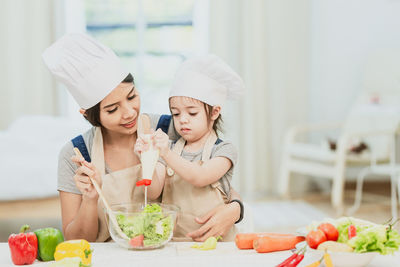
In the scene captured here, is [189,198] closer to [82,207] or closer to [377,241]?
[82,207]

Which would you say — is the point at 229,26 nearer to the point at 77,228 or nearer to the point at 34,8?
the point at 34,8

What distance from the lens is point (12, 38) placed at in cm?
498

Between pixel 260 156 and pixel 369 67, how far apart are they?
1343mm

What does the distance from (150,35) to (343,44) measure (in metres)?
1.94

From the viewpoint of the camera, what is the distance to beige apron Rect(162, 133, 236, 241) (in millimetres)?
1614

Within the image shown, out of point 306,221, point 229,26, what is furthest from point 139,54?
point 306,221

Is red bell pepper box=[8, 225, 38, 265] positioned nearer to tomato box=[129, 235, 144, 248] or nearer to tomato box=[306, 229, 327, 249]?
tomato box=[129, 235, 144, 248]

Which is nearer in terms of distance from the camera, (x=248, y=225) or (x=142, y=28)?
(x=248, y=225)

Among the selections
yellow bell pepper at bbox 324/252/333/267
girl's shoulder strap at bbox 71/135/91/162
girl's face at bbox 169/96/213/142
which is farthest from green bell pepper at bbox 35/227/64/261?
yellow bell pepper at bbox 324/252/333/267

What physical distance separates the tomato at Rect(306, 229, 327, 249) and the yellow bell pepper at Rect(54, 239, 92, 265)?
545 millimetres

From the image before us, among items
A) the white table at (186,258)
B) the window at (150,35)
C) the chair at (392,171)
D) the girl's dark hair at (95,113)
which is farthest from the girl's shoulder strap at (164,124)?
the window at (150,35)

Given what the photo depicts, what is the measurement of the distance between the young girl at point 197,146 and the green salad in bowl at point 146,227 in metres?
0.16

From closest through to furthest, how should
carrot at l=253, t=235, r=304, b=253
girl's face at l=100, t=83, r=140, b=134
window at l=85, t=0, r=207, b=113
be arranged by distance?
carrot at l=253, t=235, r=304, b=253 < girl's face at l=100, t=83, r=140, b=134 < window at l=85, t=0, r=207, b=113

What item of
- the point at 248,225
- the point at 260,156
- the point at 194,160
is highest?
the point at 194,160
